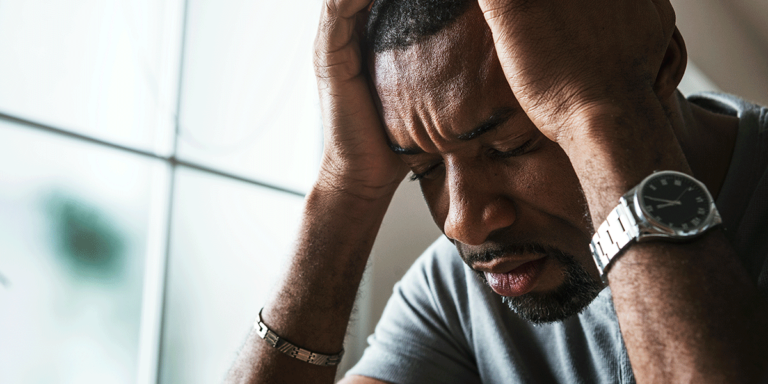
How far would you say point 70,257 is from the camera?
1682 millimetres

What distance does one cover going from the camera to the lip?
0.94 metres

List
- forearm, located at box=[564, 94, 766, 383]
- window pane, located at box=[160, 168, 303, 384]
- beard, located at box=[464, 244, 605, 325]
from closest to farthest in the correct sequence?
forearm, located at box=[564, 94, 766, 383] → beard, located at box=[464, 244, 605, 325] → window pane, located at box=[160, 168, 303, 384]

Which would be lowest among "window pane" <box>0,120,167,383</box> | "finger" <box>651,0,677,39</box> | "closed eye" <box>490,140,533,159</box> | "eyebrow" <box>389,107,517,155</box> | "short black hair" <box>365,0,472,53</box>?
"window pane" <box>0,120,167,383</box>

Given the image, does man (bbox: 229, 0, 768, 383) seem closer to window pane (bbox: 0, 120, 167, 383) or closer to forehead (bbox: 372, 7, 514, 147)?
forehead (bbox: 372, 7, 514, 147)

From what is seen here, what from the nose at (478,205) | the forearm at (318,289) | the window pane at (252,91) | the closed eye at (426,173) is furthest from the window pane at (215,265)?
the nose at (478,205)

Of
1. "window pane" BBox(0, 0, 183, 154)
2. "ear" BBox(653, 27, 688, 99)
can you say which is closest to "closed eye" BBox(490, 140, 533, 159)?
"ear" BBox(653, 27, 688, 99)

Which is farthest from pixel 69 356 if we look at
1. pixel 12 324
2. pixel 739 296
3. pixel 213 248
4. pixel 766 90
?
pixel 766 90

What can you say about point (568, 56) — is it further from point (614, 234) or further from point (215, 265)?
point (215, 265)

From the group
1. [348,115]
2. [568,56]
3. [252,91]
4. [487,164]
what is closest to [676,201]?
[568,56]

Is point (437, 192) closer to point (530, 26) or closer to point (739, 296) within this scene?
point (530, 26)

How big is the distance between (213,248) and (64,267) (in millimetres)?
725

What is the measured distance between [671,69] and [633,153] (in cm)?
30

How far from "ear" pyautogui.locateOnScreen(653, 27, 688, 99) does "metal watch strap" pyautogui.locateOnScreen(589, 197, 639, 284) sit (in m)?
0.31

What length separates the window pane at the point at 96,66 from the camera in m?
1.57
